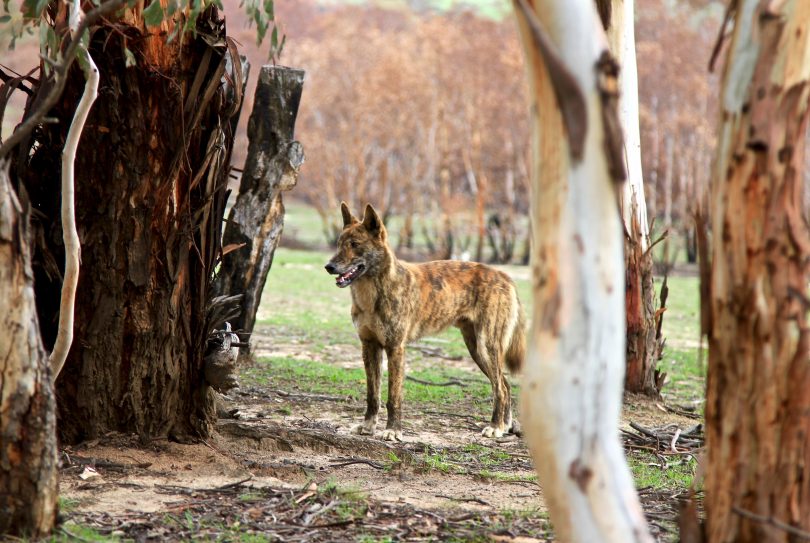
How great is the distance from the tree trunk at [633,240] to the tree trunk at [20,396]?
668 cm

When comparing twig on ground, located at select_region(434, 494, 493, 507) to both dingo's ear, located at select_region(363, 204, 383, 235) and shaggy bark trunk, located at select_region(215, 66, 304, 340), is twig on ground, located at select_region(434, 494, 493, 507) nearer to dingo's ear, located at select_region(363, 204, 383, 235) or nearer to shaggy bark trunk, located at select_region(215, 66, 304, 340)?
dingo's ear, located at select_region(363, 204, 383, 235)

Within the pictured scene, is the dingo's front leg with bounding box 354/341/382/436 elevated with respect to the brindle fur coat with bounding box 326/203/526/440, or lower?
lower

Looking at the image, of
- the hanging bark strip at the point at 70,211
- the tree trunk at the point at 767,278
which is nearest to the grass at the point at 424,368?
the tree trunk at the point at 767,278

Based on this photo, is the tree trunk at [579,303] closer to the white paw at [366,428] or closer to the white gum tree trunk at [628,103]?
the white paw at [366,428]

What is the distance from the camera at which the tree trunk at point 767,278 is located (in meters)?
3.86

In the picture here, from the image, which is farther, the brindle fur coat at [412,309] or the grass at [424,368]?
the brindle fur coat at [412,309]

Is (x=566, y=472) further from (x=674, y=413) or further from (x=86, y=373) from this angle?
(x=674, y=413)

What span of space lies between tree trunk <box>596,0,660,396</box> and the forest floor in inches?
15.6

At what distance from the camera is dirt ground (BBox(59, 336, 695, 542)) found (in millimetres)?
5117

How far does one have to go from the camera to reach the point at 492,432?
28.1ft

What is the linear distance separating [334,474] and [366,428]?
195cm

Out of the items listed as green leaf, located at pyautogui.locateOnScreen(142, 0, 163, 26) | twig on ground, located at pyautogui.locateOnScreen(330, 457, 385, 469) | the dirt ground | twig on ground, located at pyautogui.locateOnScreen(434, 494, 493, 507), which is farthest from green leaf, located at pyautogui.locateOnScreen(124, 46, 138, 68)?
twig on ground, located at pyautogui.locateOnScreen(434, 494, 493, 507)

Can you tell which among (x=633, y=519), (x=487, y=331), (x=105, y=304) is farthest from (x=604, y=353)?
(x=487, y=331)

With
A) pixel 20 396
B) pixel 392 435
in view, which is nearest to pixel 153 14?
pixel 20 396
